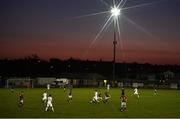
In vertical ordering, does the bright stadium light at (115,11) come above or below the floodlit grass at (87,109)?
above

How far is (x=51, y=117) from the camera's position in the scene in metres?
28.2

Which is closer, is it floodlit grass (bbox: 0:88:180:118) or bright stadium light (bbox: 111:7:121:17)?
floodlit grass (bbox: 0:88:180:118)

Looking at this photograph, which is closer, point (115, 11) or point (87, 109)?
point (87, 109)

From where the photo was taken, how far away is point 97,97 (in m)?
42.5

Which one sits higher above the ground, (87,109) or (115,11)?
(115,11)

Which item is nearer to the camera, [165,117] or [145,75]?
[165,117]

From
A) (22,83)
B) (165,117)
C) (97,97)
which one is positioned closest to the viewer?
(165,117)

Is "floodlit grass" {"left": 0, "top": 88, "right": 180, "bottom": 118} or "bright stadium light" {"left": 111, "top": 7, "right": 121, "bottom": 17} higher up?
"bright stadium light" {"left": 111, "top": 7, "right": 121, "bottom": 17}

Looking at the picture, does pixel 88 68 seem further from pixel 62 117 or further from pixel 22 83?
pixel 62 117

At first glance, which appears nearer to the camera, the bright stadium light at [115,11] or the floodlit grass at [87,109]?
the floodlit grass at [87,109]

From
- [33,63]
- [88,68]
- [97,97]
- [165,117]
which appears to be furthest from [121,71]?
[165,117]

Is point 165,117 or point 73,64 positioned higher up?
point 73,64

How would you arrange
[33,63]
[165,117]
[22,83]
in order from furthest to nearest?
[33,63], [22,83], [165,117]

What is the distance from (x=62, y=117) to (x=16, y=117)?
3089mm
